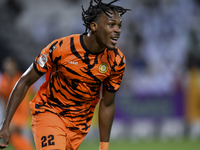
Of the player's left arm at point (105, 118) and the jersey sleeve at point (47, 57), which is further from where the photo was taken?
the player's left arm at point (105, 118)

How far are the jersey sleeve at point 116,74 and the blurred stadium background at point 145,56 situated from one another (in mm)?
4330

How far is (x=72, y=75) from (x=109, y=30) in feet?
2.15

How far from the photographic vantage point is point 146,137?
9281 millimetres

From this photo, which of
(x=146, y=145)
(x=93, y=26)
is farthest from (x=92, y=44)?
(x=146, y=145)

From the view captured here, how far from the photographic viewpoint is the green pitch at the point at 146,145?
26.2ft

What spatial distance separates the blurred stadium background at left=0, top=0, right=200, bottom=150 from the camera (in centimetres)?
916

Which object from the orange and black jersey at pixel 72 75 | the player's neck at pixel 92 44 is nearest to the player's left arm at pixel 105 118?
the orange and black jersey at pixel 72 75

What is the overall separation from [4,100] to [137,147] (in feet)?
11.0

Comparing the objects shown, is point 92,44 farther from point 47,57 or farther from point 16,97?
point 16,97

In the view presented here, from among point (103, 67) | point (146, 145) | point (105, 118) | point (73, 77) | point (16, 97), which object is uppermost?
point (103, 67)

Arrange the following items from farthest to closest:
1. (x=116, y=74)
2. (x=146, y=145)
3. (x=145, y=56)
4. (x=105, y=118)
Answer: (x=145, y=56) → (x=146, y=145) → (x=105, y=118) → (x=116, y=74)

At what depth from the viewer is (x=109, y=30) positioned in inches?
141

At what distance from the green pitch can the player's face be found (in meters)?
4.80

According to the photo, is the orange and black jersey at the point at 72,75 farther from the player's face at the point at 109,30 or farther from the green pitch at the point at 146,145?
the green pitch at the point at 146,145
